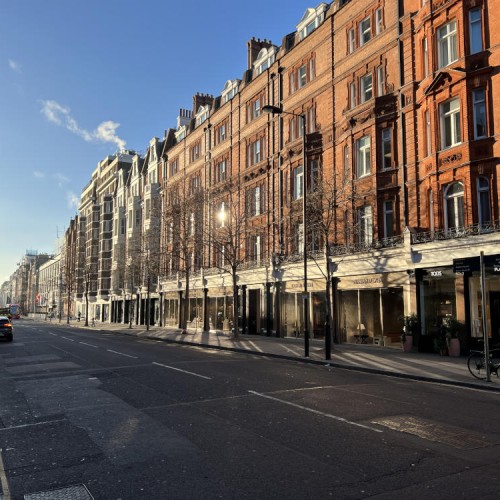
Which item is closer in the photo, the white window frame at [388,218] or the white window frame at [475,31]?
the white window frame at [475,31]

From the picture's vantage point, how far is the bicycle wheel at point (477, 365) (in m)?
13.6

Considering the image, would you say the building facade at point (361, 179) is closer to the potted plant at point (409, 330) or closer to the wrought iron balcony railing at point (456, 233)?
the wrought iron balcony railing at point (456, 233)

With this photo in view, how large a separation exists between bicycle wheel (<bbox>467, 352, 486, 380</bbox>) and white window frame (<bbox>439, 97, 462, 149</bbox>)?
33.0ft

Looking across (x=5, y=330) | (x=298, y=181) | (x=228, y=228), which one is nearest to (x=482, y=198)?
(x=298, y=181)

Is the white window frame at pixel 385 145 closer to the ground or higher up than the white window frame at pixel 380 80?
closer to the ground

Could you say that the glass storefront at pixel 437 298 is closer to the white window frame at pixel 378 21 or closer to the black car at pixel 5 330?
the white window frame at pixel 378 21

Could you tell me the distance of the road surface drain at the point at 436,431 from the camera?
6.95 metres

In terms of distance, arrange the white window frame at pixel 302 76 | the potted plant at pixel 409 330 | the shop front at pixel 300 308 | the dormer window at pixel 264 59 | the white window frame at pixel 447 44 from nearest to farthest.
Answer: the white window frame at pixel 447 44
the potted plant at pixel 409 330
the shop front at pixel 300 308
the white window frame at pixel 302 76
the dormer window at pixel 264 59

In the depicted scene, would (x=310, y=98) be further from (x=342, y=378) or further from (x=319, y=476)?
(x=319, y=476)

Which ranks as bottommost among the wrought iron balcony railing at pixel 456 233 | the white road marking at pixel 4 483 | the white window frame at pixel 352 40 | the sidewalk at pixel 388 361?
the sidewalk at pixel 388 361

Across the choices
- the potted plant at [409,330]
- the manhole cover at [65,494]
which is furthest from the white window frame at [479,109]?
the manhole cover at [65,494]

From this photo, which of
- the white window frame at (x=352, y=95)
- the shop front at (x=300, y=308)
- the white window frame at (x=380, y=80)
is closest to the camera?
the white window frame at (x=380, y=80)

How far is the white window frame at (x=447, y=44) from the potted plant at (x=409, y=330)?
37.1 feet

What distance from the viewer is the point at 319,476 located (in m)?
5.43
